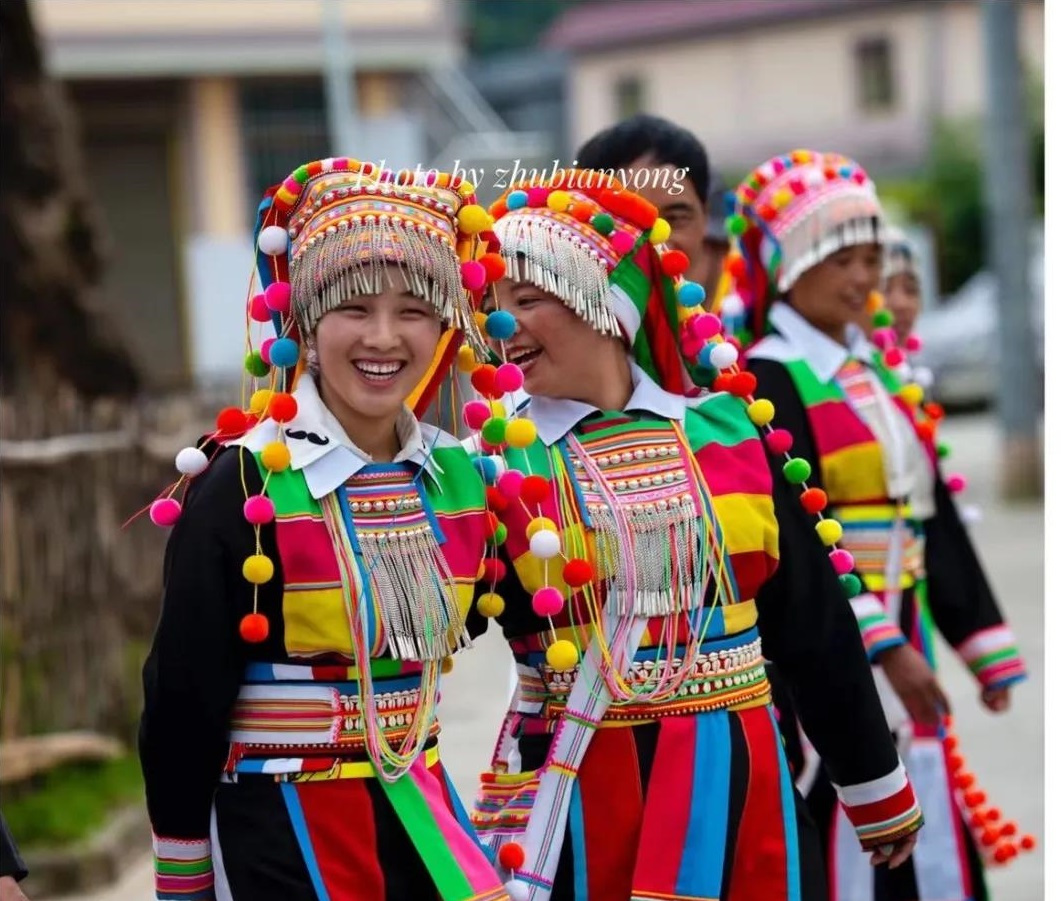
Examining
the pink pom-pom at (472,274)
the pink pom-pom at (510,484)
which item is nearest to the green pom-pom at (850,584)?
the pink pom-pom at (510,484)

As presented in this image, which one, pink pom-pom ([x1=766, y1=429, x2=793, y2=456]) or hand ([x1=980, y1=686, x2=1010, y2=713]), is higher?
pink pom-pom ([x1=766, y1=429, x2=793, y2=456])

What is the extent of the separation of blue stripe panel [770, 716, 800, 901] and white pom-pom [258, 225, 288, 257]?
3.74 feet

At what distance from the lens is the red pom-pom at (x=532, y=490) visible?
3.01 meters

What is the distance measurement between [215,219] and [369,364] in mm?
22648

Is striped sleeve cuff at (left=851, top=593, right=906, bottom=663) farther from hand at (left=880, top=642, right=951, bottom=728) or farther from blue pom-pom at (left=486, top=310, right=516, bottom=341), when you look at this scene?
blue pom-pom at (left=486, top=310, right=516, bottom=341)

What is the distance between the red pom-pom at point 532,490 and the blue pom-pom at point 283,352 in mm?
424

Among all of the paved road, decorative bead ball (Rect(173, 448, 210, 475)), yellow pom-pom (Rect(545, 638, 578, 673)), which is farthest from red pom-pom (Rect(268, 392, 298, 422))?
the paved road

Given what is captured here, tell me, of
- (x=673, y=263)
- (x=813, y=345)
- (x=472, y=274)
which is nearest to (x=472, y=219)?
(x=472, y=274)

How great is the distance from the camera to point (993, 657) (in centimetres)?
441

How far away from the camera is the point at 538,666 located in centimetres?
315

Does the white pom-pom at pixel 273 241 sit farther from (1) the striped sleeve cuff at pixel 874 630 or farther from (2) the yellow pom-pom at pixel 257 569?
(1) the striped sleeve cuff at pixel 874 630

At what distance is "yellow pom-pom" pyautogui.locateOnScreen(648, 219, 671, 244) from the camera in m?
3.20

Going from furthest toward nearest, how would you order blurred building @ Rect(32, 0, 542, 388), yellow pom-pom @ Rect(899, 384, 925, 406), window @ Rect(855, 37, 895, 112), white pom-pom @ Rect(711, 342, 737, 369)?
window @ Rect(855, 37, 895, 112), blurred building @ Rect(32, 0, 542, 388), yellow pom-pom @ Rect(899, 384, 925, 406), white pom-pom @ Rect(711, 342, 737, 369)
